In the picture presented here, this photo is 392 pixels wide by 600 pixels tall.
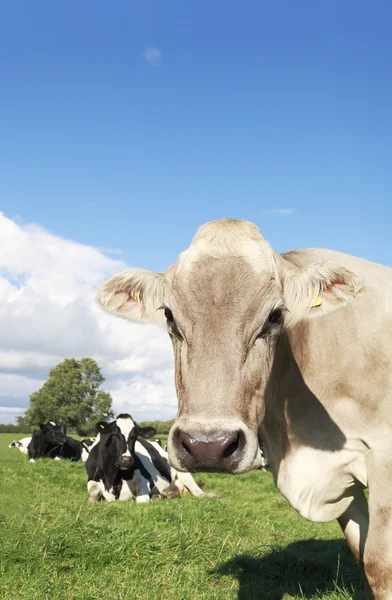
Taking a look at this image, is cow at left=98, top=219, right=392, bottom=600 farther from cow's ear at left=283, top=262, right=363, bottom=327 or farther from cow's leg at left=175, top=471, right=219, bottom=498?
cow's leg at left=175, top=471, right=219, bottom=498

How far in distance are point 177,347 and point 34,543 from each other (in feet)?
11.0

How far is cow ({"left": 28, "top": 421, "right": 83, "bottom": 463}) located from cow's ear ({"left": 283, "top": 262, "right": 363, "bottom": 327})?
20819 millimetres

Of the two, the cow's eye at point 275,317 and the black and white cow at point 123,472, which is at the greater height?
the cow's eye at point 275,317

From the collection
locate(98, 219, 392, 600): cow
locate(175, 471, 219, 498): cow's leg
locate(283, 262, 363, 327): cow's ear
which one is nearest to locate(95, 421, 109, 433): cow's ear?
locate(175, 471, 219, 498): cow's leg

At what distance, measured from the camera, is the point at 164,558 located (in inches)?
251

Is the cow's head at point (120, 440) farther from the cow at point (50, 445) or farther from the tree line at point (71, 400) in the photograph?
the tree line at point (71, 400)

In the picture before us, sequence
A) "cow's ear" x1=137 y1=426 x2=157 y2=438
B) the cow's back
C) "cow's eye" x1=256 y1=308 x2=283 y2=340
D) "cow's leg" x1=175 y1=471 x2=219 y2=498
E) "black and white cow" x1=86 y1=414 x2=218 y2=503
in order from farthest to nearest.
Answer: "cow's ear" x1=137 y1=426 x2=157 y2=438, "cow's leg" x1=175 y1=471 x2=219 y2=498, "black and white cow" x1=86 y1=414 x2=218 y2=503, the cow's back, "cow's eye" x1=256 y1=308 x2=283 y2=340

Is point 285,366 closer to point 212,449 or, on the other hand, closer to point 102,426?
point 212,449

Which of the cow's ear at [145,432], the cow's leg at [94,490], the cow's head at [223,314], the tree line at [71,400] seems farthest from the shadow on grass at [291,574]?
the tree line at [71,400]

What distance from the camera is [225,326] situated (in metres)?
3.91

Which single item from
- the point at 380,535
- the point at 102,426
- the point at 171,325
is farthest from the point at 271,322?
the point at 102,426

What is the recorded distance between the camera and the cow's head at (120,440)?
479 inches

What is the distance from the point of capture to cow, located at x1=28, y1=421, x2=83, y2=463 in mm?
23922

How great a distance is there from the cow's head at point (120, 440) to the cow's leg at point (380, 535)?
8146 millimetres
